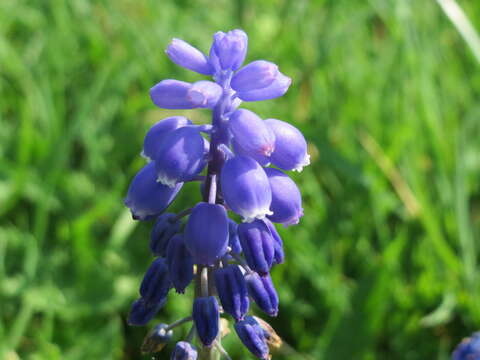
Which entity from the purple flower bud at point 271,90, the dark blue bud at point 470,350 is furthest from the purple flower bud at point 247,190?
the dark blue bud at point 470,350

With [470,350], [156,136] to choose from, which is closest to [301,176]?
[470,350]

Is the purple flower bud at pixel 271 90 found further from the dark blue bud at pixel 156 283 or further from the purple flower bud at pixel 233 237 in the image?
the dark blue bud at pixel 156 283

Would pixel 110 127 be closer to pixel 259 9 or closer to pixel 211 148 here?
pixel 259 9

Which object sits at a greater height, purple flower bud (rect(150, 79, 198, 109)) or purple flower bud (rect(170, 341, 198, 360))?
purple flower bud (rect(150, 79, 198, 109))

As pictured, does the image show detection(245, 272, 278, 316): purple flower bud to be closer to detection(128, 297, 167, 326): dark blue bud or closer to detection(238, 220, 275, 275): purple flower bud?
Result: detection(238, 220, 275, 275): purple flower bud

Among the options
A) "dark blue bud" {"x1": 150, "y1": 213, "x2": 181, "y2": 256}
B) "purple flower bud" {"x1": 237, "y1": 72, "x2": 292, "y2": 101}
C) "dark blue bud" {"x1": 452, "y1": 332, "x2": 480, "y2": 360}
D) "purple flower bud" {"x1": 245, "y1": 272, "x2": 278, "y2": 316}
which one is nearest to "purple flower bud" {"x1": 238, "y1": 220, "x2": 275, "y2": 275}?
"purple flower bud" {"x1": 245, "y1": 272, "x2": 278, "y2": 316}

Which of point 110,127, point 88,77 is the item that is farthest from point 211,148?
point 88,77

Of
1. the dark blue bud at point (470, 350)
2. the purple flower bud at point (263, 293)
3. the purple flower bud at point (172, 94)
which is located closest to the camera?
the purple flower bud at point (172, 94)

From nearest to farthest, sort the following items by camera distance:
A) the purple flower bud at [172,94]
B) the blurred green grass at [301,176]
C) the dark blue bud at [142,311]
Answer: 1. the purple flower bud at [172,94]
2. the dark blue bud at [142,311]
3. the blurred green grass at [301,176]

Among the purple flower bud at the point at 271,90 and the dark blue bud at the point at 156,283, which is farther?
the dark blue bud at the point at 156,283
